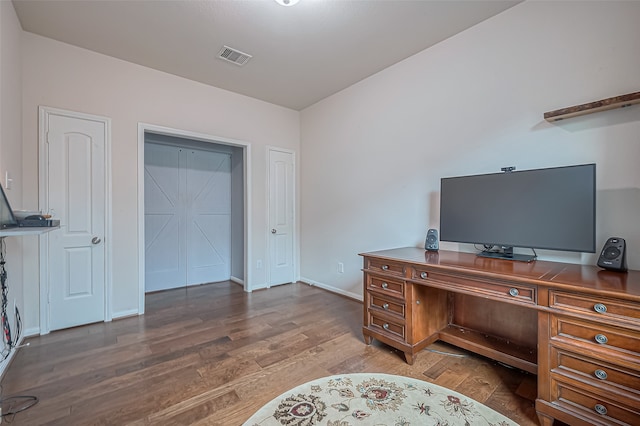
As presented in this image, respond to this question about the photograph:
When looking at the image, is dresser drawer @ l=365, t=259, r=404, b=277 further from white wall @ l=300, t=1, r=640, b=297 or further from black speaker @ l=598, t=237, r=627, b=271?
black speaker @ l=598, t=237, r=627, b=271

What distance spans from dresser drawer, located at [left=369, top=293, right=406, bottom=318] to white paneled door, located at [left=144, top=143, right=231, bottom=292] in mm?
3286

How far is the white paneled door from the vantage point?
4273 mm

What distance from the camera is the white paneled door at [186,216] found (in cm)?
427

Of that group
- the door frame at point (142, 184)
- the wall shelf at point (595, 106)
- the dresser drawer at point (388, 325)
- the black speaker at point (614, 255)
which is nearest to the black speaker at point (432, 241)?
the dresser drawer at point (388, 325)

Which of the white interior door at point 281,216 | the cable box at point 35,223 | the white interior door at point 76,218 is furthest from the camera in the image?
the white interior door at point 281,216

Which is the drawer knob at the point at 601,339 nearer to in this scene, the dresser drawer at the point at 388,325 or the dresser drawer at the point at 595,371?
the dresser drawer at the point at 595,371

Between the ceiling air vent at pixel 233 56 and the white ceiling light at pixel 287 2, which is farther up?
the ceiling air vent at pixel 233 56

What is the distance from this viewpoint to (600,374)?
1.39 meters

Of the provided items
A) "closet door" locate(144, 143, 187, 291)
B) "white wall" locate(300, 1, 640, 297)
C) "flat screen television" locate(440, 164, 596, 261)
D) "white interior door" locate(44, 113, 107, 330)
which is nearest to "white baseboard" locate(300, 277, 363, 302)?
"white wall" locate(300, 1, 640, 297)

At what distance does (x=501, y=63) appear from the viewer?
2359 millimetres

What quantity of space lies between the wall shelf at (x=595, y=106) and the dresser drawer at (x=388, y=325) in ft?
6.25

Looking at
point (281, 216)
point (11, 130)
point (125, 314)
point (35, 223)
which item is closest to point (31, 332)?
point (125, 314)

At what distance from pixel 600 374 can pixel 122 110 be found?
453cm

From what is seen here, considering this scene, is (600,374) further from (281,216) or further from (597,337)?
(281,216)
